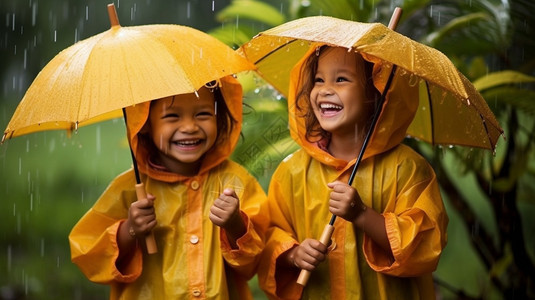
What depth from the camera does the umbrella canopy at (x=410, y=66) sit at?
143 inches

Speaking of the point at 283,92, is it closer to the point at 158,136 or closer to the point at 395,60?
the point at 158,136

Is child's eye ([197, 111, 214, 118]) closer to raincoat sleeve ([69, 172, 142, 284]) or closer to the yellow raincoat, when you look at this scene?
the yellow raincoat

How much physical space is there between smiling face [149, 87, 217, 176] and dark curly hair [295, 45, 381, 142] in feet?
1.43

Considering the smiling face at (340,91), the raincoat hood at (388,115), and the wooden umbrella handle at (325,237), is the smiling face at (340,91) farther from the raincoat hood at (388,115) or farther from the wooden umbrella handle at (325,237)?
the wooden umbrella handle at (325,237)

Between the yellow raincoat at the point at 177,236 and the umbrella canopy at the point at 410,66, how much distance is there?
360mm

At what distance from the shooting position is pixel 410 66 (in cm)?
361

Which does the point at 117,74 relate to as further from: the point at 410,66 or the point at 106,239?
the point at 410,66

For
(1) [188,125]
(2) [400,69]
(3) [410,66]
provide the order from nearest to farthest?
(3) [410,66]
(2) [400,69]
(1) [188,125]

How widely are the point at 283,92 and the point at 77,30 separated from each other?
16.2 ft

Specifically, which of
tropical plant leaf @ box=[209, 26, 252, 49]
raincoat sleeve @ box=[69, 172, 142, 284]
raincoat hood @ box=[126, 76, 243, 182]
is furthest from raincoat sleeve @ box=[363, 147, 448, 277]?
tropical plant leaf @ box=[209, 26, 252, 49]

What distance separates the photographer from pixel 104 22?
30.5 feet

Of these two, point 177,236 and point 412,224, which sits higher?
point 412,224

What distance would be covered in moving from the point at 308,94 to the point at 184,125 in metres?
0.60

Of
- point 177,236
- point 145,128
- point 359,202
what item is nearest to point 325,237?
point 359,202
